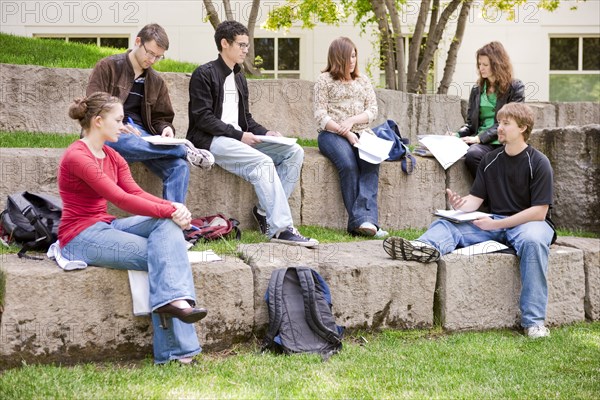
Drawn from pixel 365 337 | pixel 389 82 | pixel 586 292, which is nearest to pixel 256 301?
pixel 365 337

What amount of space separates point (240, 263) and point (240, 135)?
4.54 ft

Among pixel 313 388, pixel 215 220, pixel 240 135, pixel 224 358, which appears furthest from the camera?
pixel 240 135

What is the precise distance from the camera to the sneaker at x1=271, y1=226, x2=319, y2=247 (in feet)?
17.9

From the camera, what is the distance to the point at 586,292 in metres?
Answer: 5.73

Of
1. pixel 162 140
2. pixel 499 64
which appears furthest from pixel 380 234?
pixel 162 140

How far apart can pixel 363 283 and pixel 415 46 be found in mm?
5805

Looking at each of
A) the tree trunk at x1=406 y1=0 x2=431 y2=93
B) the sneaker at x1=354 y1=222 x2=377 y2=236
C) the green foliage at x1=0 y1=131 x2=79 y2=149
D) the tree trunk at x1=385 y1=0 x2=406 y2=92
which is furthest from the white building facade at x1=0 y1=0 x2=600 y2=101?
the sneaker at x1=354 y1=222 x2=377 y2=236

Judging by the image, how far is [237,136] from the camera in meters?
5.92

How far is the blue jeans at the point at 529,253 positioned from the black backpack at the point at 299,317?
3.05 feet

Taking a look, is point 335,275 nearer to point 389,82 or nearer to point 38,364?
point 38,364

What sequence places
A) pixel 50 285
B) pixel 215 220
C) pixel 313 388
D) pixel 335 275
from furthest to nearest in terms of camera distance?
pixel 215 220
pixel 335 275
pixel 50 285
pixel 313 388

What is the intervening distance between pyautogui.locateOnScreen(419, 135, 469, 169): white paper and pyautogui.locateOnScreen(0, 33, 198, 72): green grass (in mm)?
3400

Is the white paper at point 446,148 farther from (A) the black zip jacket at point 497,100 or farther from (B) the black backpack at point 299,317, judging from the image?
(B) the black backpack at point 299,317

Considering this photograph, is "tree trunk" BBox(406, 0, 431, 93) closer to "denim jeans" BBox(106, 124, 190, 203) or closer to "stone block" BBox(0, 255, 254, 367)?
"denim jeans" BBox(106, 124, 190, 203)
